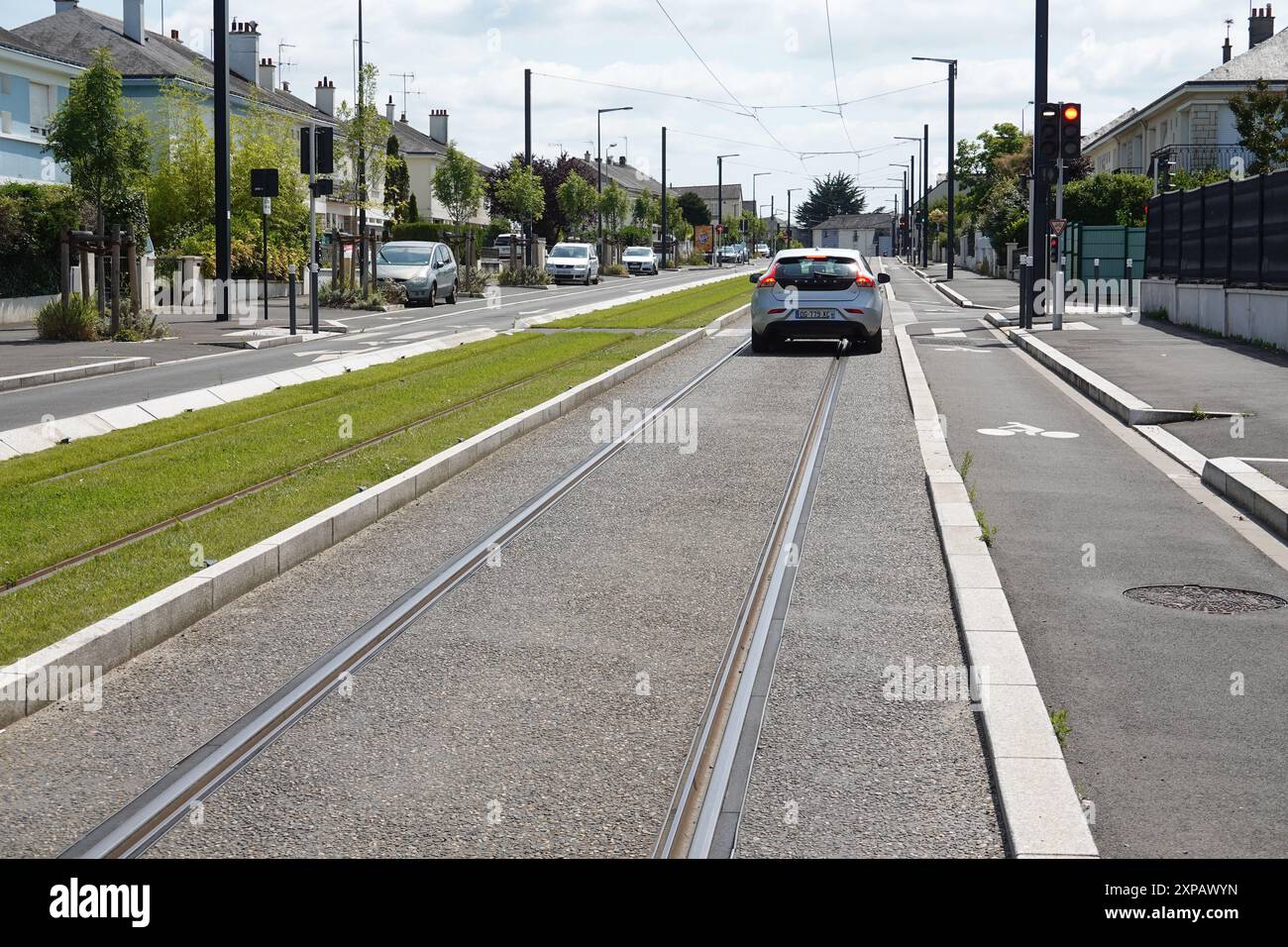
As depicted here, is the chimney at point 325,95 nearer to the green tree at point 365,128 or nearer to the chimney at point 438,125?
the chimney at point 438,125

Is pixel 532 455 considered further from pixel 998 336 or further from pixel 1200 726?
pixel 998 336

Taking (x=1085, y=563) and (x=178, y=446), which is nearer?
(x=1085, y=563)

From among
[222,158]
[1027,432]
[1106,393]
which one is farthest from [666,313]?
[1027,432]

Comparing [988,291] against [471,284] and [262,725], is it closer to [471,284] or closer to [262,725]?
[471,284]

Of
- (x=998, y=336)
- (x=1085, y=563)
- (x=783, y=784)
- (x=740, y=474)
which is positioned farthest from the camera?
(x=998, y=336)

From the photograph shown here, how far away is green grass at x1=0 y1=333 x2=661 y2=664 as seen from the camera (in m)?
6.51

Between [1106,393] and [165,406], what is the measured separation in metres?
9.76

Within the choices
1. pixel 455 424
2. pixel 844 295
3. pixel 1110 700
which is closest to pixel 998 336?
pixel 844 295

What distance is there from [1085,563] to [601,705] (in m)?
3.55

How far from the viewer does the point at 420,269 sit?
129 feet
